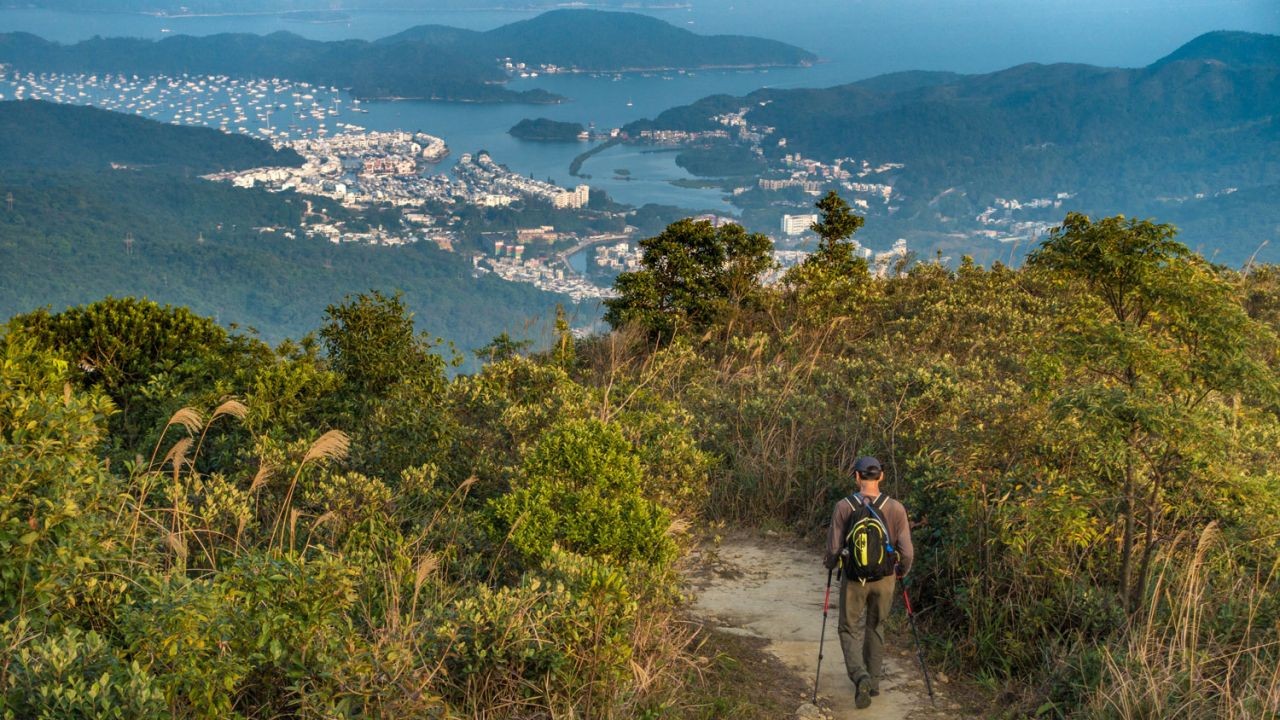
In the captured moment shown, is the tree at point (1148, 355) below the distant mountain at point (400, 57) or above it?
below

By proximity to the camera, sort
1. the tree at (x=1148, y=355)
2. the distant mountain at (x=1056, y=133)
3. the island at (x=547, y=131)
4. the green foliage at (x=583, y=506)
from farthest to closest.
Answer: the island at (x=547, y=131), the distant mountain at (x=1056, y=133), the green foliage at (x=583, y=506), the tree at (x=1148, y=355)

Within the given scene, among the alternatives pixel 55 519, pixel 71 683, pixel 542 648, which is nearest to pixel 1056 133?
pixel 542 648

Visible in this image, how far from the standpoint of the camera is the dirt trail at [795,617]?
5.38 m

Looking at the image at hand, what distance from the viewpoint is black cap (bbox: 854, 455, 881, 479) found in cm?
534

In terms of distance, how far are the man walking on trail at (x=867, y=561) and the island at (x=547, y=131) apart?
12795 centimetres

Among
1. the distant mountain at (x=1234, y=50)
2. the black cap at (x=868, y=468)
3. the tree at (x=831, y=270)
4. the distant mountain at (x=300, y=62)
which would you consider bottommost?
the black cap at (x=868, y=468)

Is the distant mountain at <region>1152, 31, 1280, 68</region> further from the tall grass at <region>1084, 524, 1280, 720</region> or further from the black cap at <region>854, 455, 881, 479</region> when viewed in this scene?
the black cap at <region>854, 455, 881, 479</region>

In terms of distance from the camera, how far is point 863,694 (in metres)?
5.27

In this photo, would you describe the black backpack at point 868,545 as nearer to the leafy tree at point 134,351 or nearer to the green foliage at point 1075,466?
the green foliage at point 1075,466

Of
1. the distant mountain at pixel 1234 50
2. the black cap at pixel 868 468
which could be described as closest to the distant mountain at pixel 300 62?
the distant mountain at pixel 1234 50

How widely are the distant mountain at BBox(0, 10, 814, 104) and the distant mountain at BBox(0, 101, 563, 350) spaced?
69.9 meters

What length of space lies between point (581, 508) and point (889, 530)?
65.3 inches

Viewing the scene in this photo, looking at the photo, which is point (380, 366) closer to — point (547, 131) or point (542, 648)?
point (542, 648)

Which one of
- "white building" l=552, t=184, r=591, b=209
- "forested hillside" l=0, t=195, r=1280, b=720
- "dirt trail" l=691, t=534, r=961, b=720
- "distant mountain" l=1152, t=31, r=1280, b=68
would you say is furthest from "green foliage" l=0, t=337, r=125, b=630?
"distant mountain" l=1152, t=31, r=1280, b=68
